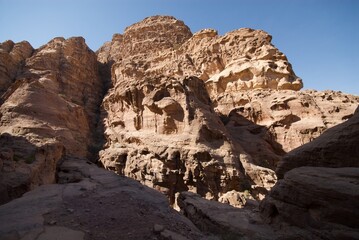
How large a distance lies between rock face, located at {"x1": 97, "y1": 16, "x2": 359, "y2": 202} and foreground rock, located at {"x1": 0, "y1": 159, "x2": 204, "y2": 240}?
9941 mm

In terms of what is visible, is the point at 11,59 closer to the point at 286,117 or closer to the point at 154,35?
the point at 154,35

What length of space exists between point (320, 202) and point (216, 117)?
655 inches

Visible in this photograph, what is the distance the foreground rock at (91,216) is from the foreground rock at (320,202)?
3.59 m

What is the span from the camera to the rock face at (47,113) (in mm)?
12831

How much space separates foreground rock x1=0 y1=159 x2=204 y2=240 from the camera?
628 cm

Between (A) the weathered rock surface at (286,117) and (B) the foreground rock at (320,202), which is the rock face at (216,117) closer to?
(A) the weathered rock surface at (286,117)

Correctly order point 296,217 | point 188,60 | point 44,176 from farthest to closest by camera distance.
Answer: point 188,60
point 44,176
point 296,217

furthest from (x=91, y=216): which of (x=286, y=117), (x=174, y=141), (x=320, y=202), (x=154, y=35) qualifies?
(x=154, y=35)

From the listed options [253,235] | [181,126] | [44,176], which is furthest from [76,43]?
[253,235]

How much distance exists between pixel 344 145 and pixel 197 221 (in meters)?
7.35

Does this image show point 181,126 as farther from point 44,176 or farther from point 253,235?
point 253,235

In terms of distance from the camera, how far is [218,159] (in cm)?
2017

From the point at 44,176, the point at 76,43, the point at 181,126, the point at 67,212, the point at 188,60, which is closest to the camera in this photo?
the point at 67,212

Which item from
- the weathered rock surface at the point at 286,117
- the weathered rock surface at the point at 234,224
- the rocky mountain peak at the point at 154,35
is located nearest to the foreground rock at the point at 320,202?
the weathered rock surface at the point at 234,224
